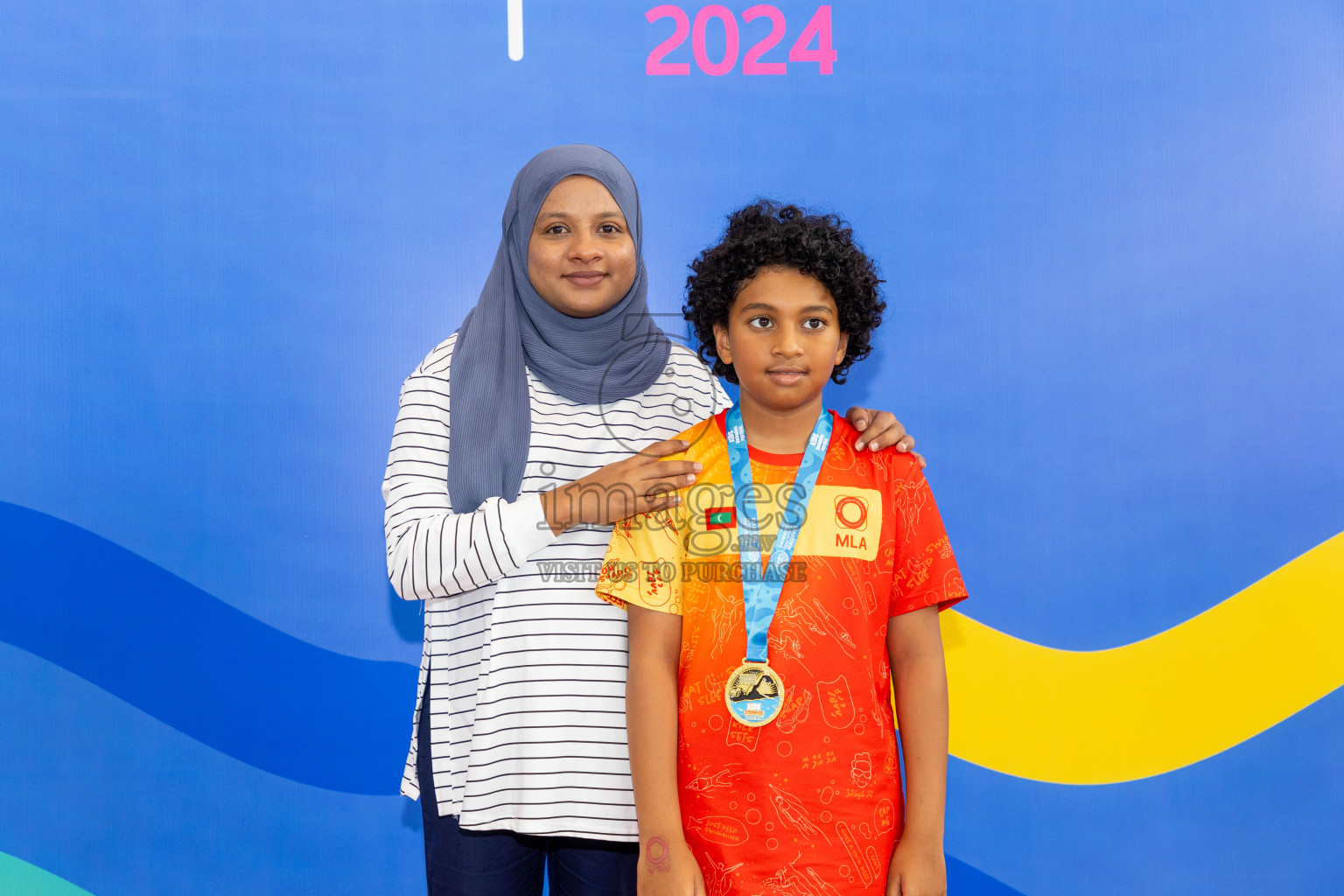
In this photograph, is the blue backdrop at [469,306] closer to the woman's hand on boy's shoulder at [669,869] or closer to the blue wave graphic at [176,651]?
the blue wave graphic at [176,651]

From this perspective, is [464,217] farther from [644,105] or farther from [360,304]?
[644,105]

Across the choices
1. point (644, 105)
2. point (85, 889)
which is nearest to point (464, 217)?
point (644, 105)

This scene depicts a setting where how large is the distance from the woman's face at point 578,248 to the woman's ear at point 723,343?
170mm

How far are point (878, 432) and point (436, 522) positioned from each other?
0.61 m

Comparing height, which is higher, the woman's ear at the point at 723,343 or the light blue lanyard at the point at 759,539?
the woman's ear at the point at 723,343

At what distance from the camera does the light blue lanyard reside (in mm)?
1128

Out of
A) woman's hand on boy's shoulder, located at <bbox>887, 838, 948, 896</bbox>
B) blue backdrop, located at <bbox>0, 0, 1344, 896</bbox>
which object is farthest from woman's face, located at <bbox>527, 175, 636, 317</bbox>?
woman's hand on boy's shoulder, located at <bbox>887, 838, 948, 896</bbox>

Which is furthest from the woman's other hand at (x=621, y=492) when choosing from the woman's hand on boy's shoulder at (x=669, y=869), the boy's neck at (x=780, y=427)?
the woman's hand on boy's shoulder at (x=669, y=869)

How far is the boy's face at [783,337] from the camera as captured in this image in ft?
3.84

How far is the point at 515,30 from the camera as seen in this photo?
197 centimetres

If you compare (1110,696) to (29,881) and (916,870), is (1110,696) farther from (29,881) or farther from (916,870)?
(29,881)

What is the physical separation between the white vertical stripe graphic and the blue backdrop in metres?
0.01

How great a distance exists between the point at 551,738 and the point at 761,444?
0.48 metres

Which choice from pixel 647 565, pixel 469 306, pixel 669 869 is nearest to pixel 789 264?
pixel 647 565
